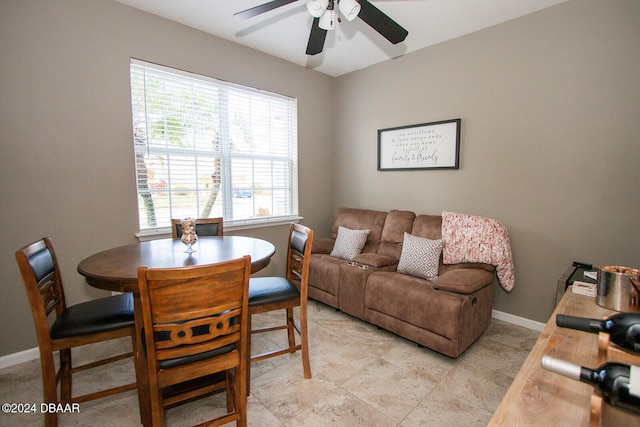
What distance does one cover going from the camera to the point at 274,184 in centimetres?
364

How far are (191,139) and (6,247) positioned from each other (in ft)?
5.20

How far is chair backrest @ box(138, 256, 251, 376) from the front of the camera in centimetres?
117

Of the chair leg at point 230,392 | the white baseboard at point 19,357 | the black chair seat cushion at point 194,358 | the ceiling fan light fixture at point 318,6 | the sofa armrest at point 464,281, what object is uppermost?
the ceiling fan light fixture at point 318,6

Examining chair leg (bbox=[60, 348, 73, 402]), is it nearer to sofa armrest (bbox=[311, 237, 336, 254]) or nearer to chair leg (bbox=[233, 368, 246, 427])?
chair leg (bbox=[233, 368, 246, 427])

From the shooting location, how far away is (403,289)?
7.88 ft

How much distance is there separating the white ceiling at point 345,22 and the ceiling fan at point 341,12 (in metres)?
0.57

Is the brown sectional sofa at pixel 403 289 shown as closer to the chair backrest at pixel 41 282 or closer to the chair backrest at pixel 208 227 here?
the chair backrest at pixel 208 227

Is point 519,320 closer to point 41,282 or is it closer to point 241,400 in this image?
point 241,400

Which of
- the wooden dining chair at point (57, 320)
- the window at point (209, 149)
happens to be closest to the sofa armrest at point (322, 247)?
the window at point (209, 149)

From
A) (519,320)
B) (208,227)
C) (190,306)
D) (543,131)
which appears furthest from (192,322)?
(543,131)

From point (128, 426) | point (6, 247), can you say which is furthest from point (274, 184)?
point (128, 426)

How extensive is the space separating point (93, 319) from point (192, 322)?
2.41ft

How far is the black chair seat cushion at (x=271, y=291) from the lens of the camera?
1.89 m

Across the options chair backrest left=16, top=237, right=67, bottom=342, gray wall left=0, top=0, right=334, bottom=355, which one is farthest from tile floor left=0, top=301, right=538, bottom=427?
gray wall left=0, top=0, right=334, bottom=355
